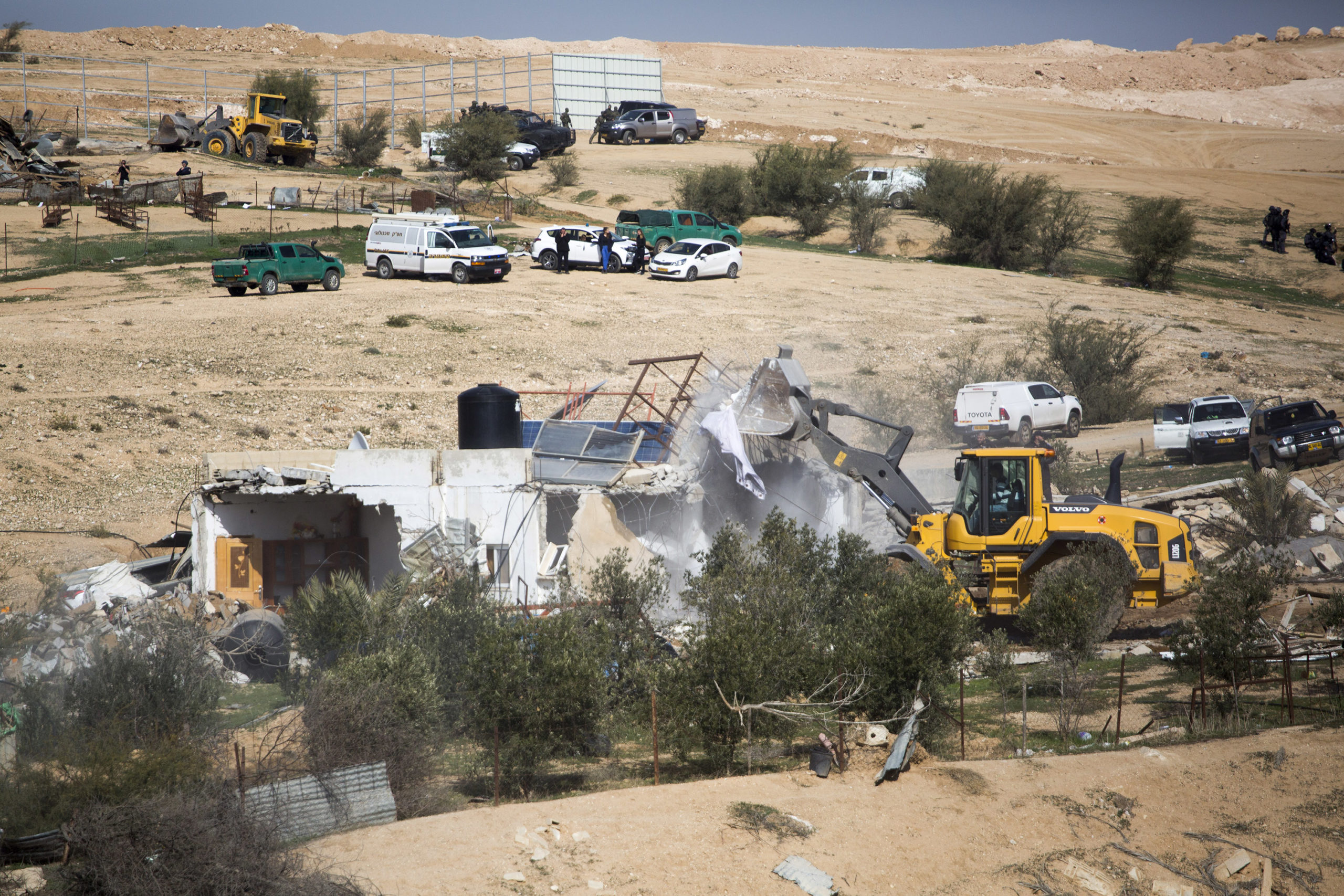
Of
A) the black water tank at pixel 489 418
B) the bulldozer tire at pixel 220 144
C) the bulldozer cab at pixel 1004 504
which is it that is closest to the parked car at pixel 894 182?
the bulldozer tire at pixel 220 144

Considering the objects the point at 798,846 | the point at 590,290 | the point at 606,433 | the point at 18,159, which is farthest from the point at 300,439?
the point at 18,159

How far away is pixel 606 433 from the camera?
58.2 ft

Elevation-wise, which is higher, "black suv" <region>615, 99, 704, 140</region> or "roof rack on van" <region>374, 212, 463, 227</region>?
"black suv" <region>615, 99, 704, 140</region>

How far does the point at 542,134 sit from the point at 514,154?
3.67 meters

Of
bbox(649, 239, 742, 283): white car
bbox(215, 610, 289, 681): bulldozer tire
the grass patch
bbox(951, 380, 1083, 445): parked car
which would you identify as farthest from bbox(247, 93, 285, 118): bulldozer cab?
the grass patch

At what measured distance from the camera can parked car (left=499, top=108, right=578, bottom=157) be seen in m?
52.5

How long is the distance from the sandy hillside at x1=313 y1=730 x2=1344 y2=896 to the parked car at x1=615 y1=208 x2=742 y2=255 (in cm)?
2975

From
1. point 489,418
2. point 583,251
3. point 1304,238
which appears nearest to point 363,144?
point 583,251

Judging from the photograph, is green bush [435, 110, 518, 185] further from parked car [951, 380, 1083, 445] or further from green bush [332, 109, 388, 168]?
parked car [951, 380, 1083, 445]

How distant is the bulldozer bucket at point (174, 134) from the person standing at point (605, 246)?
2243 centimetres

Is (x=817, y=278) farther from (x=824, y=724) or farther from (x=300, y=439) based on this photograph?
(x=824, y=724)

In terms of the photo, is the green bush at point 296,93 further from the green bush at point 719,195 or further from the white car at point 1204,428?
the white car at point 1204,428

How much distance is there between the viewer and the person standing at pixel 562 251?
35531 mm

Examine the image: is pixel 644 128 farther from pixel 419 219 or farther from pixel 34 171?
pixel 34 171
